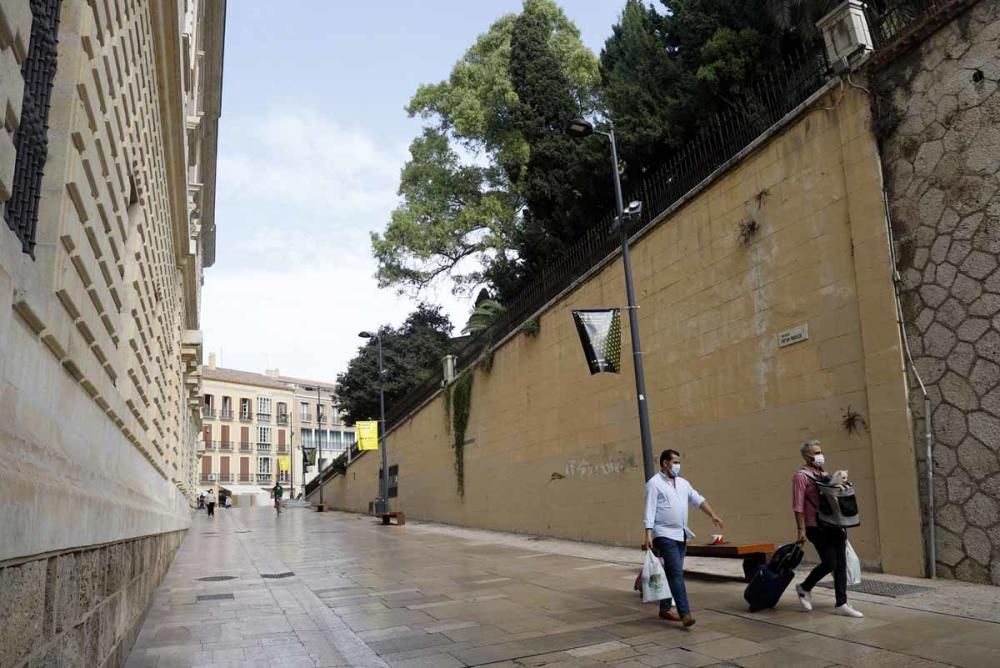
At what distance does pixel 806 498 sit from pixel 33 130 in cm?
635

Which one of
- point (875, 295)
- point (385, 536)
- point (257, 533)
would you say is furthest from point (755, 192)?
point (257, 533)

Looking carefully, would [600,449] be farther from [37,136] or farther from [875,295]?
[37,136]

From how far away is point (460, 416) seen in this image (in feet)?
71.8

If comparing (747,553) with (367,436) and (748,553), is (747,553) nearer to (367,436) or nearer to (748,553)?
(748,553)

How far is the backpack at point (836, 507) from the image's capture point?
20.7ft

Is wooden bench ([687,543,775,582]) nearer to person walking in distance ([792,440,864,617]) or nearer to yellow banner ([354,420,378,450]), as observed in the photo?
person walking in distance ([792,440,864,617])

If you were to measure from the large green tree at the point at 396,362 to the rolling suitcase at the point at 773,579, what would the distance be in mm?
31465

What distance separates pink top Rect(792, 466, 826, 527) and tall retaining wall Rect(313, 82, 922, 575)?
2.27m

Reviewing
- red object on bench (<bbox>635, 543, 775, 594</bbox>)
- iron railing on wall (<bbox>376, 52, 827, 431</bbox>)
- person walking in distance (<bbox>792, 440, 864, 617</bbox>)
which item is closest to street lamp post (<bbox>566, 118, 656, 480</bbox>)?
iron railing on wall (<bbox>376, 52, 827, 431</bbox>)

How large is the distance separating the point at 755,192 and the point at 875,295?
287cm

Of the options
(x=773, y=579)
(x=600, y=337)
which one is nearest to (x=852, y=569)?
A: (x=773, y=579)

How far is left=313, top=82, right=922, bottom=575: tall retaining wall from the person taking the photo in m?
8.66

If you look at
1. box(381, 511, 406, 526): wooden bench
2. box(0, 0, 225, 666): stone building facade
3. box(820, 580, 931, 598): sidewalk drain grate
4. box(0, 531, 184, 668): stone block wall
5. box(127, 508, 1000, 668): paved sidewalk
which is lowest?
box(381, 511, 406, 526): wooden bench

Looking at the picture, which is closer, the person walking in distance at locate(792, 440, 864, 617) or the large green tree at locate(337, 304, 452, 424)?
the person walking in distance at locate(792, 440, 864, 617)
